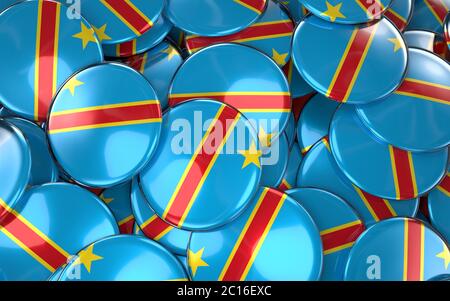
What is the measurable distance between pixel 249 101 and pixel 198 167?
29cm

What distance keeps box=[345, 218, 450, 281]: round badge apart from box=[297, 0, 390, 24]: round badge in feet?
2.10

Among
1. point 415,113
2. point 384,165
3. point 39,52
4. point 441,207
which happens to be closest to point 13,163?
point 39,52

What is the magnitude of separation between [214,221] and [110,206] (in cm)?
39

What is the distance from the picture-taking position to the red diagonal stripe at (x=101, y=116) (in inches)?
53.2

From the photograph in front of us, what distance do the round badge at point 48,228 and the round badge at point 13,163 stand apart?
4 centimetres

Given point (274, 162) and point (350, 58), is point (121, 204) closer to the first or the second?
point (274, 162)

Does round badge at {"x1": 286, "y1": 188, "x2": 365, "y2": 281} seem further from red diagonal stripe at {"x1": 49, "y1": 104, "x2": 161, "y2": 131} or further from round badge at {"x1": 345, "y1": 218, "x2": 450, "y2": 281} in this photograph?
red diagonal stripe at {"x1": 49, "y1": 104, "x2": 161, "y2": 131}

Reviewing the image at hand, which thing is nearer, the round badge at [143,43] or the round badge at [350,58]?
the round badge at [350,58]

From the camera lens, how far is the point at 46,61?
4.70ft

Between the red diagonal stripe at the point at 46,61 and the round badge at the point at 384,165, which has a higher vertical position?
the red diagonal stripe at the point at 46,61

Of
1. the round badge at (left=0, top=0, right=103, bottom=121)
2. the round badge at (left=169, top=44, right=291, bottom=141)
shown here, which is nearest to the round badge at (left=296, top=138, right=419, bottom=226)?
the round badge at (left=169, top=44, right=291, bottom=141)

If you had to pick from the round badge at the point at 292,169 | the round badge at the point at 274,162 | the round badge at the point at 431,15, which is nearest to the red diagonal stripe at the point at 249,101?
the round badge at the point at 274,162

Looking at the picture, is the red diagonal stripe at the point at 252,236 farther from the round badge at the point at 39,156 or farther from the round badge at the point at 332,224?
the round badge at the point at 39,156
